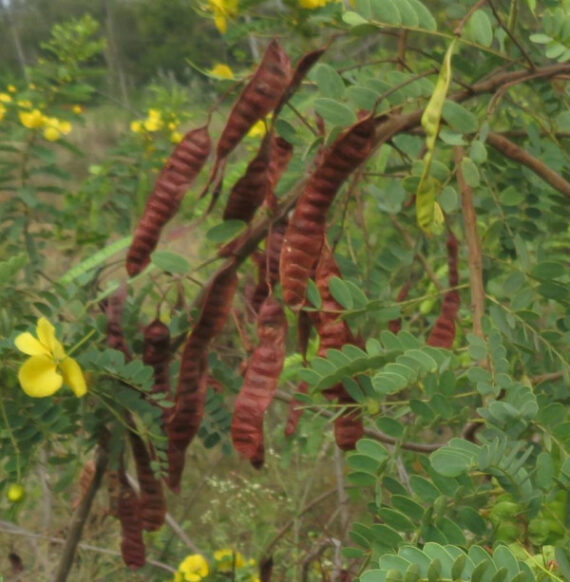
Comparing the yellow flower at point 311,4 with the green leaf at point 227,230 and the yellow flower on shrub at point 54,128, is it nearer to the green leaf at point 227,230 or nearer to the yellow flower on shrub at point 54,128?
the green leaf at point 227,230

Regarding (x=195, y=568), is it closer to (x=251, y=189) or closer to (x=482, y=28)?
(x=251, y=189)

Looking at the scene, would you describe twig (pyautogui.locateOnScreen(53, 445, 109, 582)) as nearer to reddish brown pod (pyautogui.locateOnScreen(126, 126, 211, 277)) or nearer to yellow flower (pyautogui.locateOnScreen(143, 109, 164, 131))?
reddish brown pod (pyautogui.locateOnScreen(126, 126, 211, 277))

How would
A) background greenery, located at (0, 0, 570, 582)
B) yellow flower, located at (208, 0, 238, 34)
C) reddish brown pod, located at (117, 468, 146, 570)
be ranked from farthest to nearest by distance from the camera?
reddish brown pod, located at (117, 468, 146, 570)
yellow flower, located at (208, 0, 238, 34)
background greenery, located at (0, 0, 570, 582)

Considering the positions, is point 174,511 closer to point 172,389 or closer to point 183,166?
point 172,389

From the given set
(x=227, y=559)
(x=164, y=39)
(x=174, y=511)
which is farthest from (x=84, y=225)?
(x=164, y=39)

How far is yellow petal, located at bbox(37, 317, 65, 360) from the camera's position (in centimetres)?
84

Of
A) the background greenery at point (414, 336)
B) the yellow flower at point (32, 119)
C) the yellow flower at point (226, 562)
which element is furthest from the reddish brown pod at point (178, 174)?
the yellow flower at point (32, 119)

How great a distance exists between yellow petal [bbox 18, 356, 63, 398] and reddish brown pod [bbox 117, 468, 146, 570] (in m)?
0.25

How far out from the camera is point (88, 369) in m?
0.92

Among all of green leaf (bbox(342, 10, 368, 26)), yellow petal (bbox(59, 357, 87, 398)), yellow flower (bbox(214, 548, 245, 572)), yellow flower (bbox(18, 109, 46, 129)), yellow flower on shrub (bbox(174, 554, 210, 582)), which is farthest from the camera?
yellow flower (bbox(18, 109, 46, 129))

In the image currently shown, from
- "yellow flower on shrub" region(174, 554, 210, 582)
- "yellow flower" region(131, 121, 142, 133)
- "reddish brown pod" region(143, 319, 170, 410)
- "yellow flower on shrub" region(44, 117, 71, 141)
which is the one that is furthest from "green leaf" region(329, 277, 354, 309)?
"yellow flower" region(131, 121, 142, 133)

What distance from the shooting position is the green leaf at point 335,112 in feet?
2.55

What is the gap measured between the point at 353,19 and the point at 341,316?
0.82ft

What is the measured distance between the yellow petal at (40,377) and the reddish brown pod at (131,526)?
254 mm
